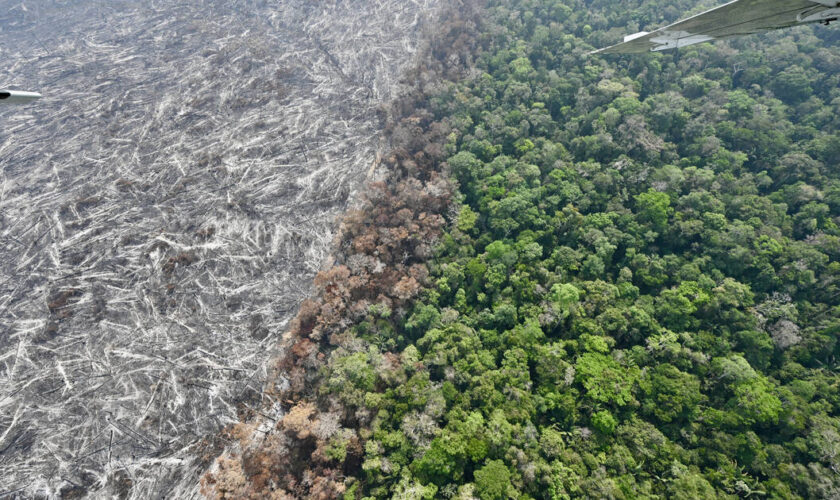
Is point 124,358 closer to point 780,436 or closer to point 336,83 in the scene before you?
point 336,83

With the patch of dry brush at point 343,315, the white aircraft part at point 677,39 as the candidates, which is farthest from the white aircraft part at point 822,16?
the patch of dry brush at point 343,315

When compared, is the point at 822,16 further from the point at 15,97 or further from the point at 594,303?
the point at 594,303

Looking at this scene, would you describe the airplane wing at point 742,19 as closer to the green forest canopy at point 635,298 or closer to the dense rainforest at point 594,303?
the dense rainforest at point 594,303

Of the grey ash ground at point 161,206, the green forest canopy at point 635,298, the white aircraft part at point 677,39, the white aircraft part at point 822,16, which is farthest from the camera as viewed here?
the grey ash ground at point 161,206

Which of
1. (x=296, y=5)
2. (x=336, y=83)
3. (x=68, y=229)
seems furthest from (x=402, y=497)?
(x=296, y=5)

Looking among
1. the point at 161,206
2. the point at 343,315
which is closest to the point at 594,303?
the point at 343,315
